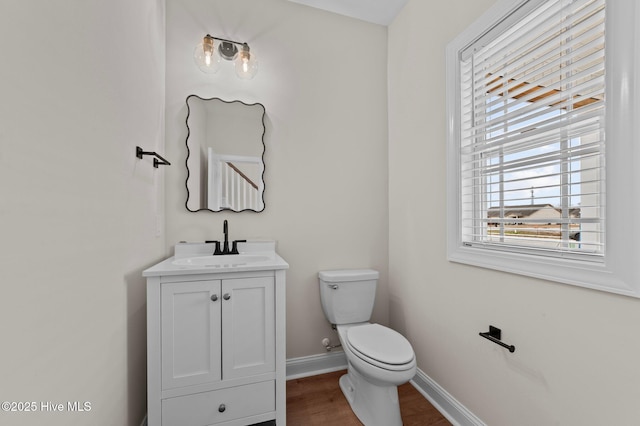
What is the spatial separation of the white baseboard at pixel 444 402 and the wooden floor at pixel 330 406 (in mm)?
31

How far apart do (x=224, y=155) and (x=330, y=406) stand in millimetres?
1751

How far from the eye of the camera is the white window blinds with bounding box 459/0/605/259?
1.01 metres

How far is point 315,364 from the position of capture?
203 centimetres

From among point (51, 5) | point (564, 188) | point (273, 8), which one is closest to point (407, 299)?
point (564, 188)

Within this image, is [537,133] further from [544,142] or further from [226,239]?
[226,239]

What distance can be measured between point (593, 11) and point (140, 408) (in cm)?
262

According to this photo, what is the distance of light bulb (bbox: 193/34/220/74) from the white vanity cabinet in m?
1.33

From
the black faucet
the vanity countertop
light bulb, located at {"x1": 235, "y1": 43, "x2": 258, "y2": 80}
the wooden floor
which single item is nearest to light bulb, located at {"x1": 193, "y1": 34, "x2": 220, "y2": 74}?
light bulb, located at {"x1": 235, "y1": 43, "x2": 258, "y2": 80}

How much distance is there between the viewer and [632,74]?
0.86m

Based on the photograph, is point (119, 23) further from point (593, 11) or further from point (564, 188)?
point (564, 188)

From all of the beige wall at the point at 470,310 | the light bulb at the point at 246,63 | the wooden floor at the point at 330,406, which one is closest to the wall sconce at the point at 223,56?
the light bulb at the point at 246,63

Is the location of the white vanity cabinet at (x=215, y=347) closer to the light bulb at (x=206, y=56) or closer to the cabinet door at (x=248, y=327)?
the cabinet door at (x=248, y=327)

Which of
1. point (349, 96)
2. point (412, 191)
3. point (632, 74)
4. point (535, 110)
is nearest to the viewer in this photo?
point (632, 74)

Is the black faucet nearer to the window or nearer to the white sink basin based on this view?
the white sink basin
